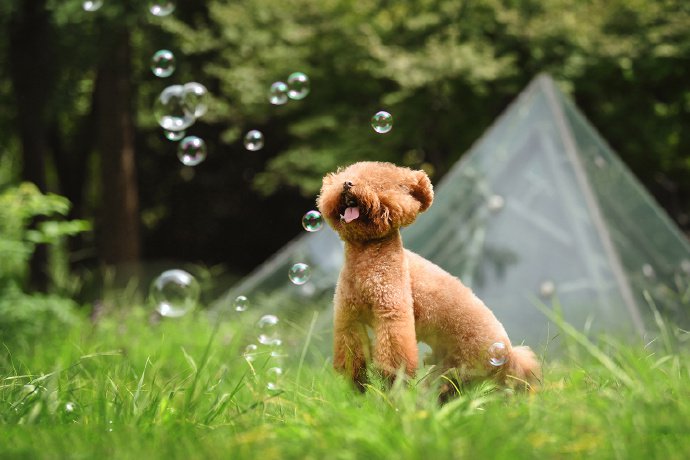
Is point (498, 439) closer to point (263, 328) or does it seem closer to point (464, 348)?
point (464, 348)

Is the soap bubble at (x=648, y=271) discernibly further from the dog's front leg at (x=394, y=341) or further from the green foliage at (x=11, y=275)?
the green foliage at (x=11, y=275)

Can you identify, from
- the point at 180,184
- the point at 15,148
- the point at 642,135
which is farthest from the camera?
the point at 180,184

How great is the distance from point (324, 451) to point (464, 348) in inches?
23.3

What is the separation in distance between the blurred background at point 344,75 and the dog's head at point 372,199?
20.0 ft

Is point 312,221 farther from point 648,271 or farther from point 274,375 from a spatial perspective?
point 648,271

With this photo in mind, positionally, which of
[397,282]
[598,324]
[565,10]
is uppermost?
[565,10]

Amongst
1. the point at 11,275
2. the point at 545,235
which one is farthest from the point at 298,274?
the point at 11,275

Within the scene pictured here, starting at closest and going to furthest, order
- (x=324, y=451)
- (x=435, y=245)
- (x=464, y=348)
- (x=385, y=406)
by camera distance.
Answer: (x=324, y=451), (x=385, y=406), (x=464, y=348), (x=435, y=245)

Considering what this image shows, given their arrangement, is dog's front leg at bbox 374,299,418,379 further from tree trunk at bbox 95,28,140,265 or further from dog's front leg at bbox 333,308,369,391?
tree trunk at bbox 95,28,140,265

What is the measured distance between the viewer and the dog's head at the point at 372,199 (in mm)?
1976

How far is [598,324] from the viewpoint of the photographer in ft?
12.0

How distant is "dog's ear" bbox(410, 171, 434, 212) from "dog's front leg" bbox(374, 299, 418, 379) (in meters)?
0.32

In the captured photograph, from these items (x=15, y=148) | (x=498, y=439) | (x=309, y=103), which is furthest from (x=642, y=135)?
(x=15, y=148)

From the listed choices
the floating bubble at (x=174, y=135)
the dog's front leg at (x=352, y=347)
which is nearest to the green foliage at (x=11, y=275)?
the floating bubble at (x=174, y=135)
